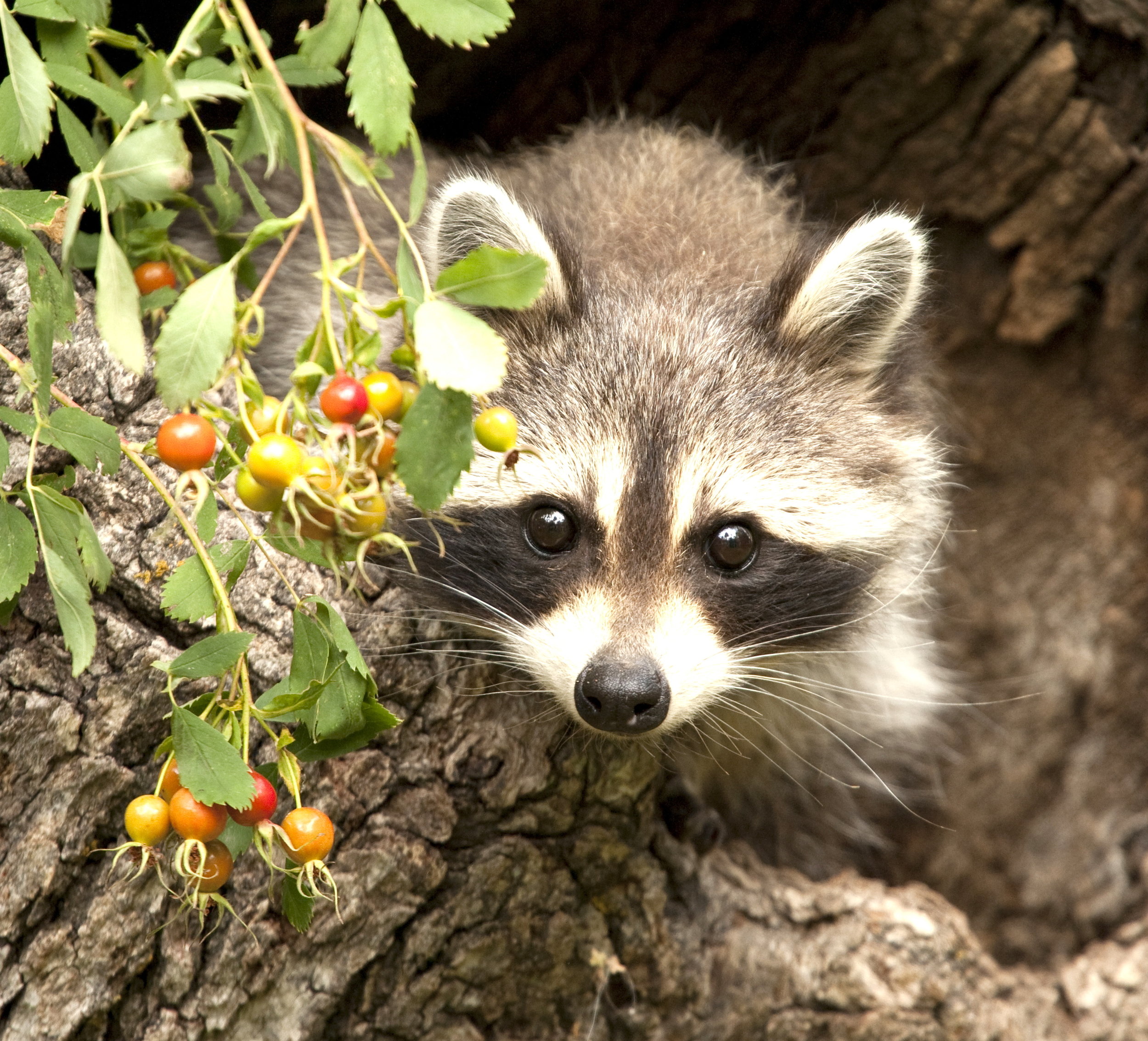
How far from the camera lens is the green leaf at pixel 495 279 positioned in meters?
1.86

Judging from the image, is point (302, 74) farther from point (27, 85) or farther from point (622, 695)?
point (622, 695)

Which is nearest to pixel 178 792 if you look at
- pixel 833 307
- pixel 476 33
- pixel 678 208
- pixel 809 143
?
pixel 476 33

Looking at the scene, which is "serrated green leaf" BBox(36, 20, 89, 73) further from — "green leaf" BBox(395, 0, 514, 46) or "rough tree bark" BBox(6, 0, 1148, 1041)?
"green leaf" BBox(395, 0, 514, 46)

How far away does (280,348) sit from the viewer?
3.52 m

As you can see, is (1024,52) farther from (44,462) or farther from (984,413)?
(44,462)

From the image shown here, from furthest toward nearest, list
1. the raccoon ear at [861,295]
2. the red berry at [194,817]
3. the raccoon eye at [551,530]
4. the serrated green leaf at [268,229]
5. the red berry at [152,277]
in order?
the raccoon ear at [861,295]
the raccoon eye at [551,530]
the red berry at [152,277]
the red berry at [194,817]
the serrated green leaf at [268,229]

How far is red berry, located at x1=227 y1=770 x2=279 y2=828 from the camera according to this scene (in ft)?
6.54

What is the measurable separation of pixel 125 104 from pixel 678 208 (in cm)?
163

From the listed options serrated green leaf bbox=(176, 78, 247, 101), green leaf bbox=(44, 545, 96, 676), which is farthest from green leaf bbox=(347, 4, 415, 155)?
green leaf bbox=(44, 545, 96, 676)

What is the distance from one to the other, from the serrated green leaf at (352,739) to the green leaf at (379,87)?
0.97 metres

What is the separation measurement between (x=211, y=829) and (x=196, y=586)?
1.37 ft

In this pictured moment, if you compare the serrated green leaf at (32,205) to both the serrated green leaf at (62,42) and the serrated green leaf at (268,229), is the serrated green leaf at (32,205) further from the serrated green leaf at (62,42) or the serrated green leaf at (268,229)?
the serrated green leaf at (268,229)

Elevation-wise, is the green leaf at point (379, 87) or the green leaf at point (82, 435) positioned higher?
the green leaf at point (379, 87)

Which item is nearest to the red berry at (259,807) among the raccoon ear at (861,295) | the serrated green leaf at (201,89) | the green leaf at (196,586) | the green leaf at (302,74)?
the green leaf at (196,586)
